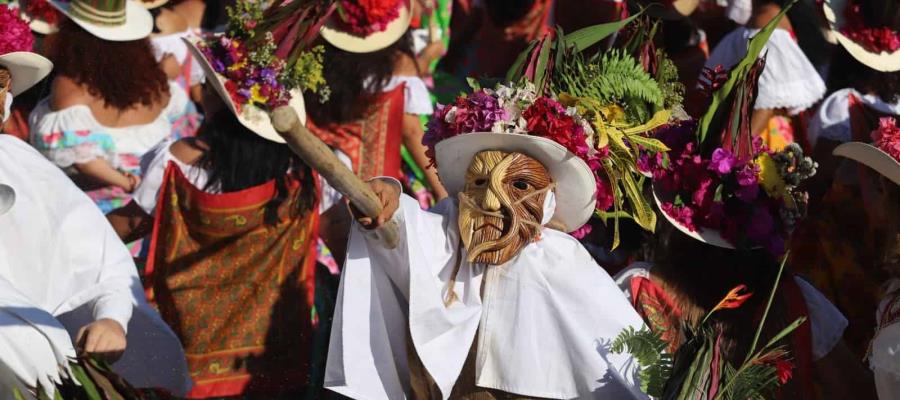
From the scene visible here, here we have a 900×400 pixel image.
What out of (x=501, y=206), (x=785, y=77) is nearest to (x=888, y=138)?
(x=501, y=206)

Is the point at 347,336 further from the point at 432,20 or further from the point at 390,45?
the point at 432,20

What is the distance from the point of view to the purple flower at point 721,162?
16.0ft

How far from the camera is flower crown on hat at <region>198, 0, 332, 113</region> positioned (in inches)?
231

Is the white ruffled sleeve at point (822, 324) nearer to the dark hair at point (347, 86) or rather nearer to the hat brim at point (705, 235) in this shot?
the hat brim at point (705, 235)

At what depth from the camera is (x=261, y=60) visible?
586cm

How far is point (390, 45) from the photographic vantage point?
6.95m

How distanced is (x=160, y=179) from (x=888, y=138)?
9.83ft

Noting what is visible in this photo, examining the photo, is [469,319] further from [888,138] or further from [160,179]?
[160,179]

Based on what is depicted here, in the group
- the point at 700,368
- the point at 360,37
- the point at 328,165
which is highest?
the point at 328,165

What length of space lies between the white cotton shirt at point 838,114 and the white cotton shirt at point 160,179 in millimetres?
2384

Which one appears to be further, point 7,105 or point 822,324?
point 822,324

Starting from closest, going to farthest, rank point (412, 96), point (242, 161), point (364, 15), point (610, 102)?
point (610, 102) < point (242, 161) < point (364, 15) < point (412, 96)

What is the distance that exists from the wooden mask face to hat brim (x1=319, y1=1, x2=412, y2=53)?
2423 millimetres

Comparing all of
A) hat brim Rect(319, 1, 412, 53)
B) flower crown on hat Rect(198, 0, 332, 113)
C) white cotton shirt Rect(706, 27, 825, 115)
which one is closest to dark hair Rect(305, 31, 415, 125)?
hat brim Rect(319, 1, 412, 53)
